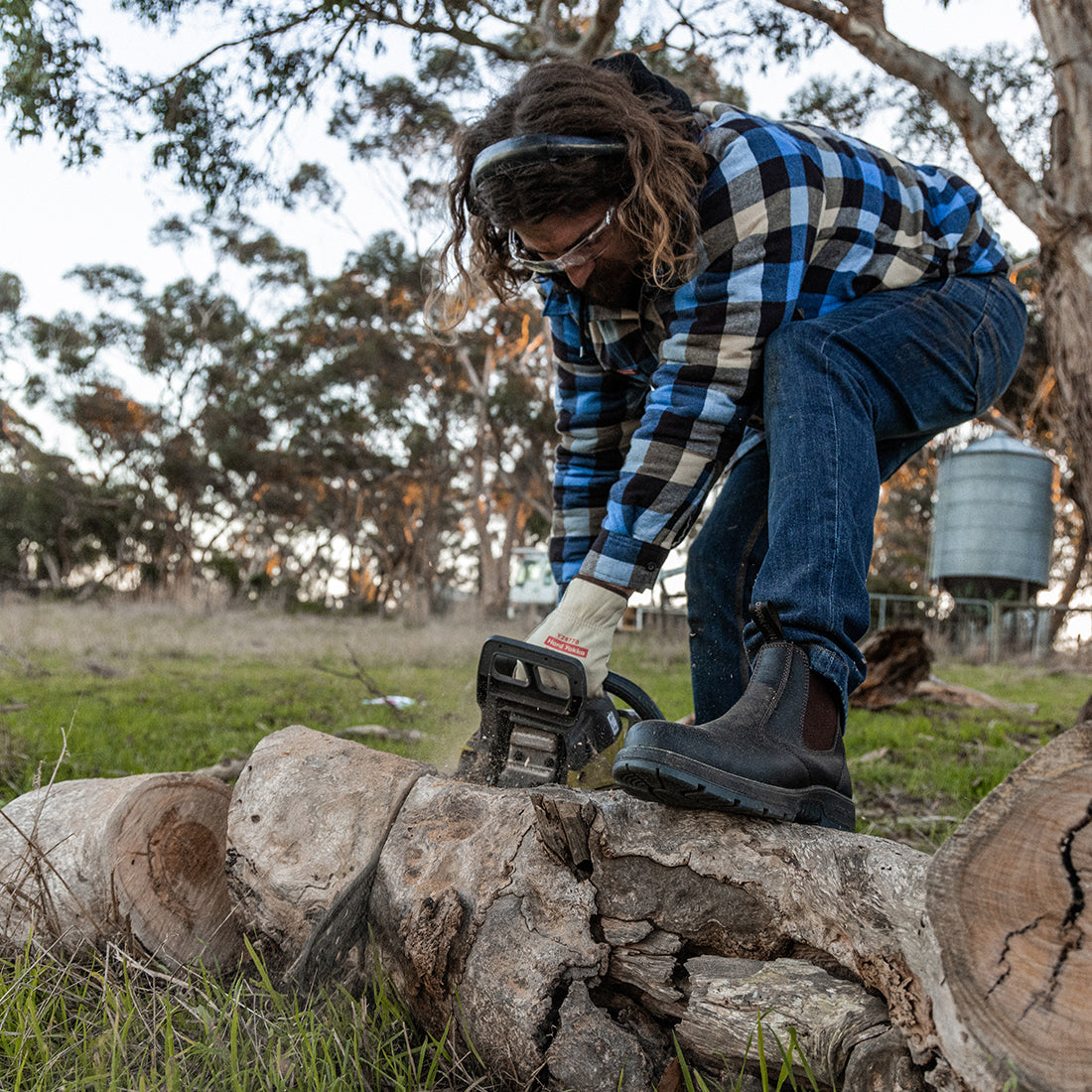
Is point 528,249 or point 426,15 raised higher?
point 426,15

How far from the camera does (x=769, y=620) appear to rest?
1235mm

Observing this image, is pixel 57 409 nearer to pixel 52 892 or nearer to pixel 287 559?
pixel 287 559

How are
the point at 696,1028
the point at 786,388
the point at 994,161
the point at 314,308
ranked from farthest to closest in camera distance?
the point at 314,308
the point at 994,161
the point at 786,388
the point at 696,1028

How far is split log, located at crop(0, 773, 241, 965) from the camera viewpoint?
54.4 inches

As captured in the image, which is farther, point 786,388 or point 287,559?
point 287,559

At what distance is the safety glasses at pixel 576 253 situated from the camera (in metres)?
1.54

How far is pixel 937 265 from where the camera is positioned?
1.66 meters

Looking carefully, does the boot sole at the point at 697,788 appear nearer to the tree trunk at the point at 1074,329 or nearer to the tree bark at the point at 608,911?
the tree bark at the point at 608,911

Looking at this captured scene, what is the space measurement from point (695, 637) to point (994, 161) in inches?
151

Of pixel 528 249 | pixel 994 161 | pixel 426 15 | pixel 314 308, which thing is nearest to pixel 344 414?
pixel 314 308

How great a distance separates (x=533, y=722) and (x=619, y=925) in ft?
1.28

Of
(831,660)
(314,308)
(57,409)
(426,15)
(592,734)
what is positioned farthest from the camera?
(57,409)

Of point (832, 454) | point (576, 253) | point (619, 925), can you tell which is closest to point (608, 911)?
point (619, 925)

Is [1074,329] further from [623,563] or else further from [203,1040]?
[203,1040]
